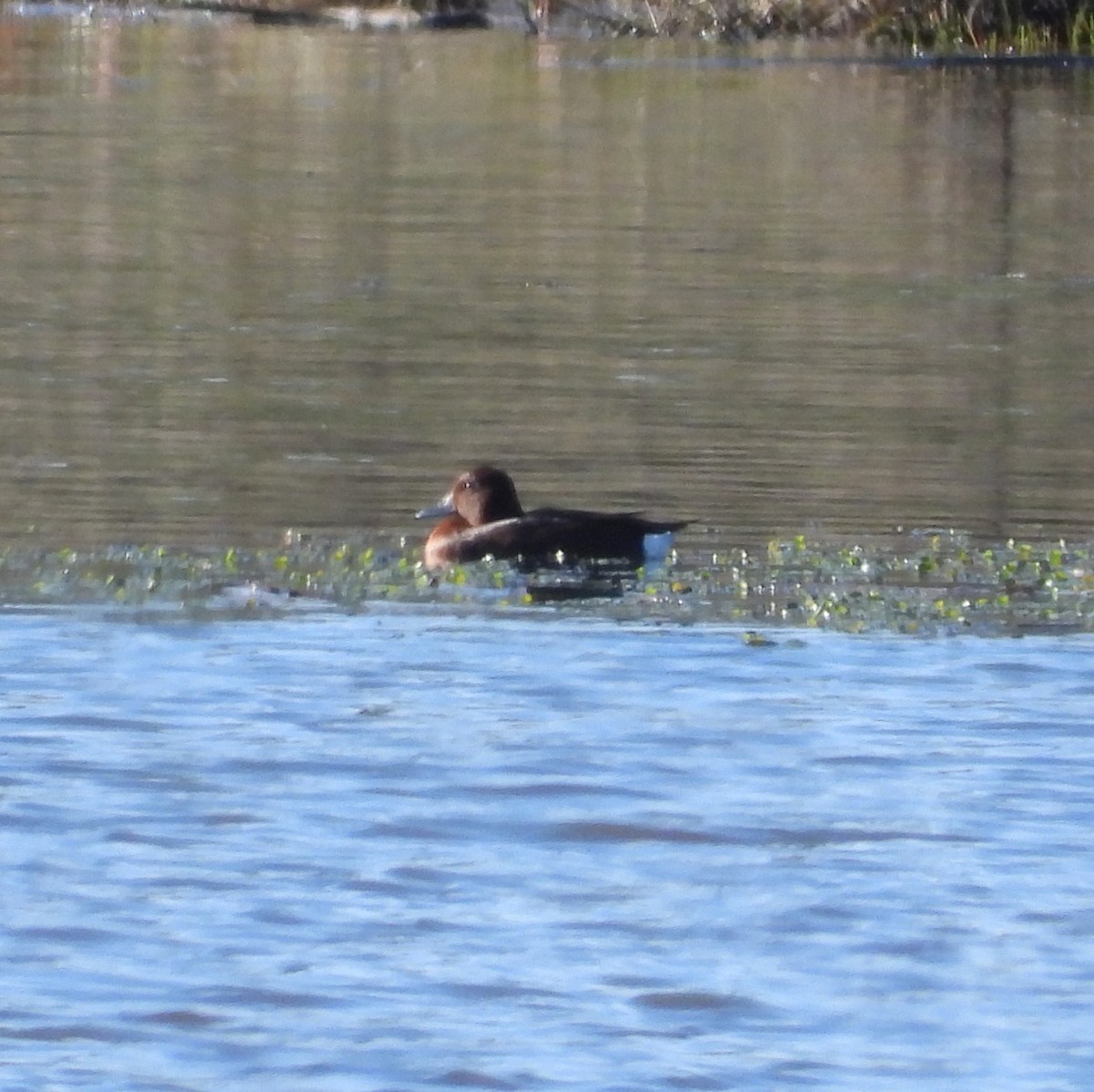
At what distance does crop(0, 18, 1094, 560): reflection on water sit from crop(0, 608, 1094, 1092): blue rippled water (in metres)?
2.38

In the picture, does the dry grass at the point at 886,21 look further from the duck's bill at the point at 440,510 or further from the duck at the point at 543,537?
the duck at the point at 543,537

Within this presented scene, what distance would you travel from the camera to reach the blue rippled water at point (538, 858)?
19.9 ft

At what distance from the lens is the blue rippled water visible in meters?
6.06

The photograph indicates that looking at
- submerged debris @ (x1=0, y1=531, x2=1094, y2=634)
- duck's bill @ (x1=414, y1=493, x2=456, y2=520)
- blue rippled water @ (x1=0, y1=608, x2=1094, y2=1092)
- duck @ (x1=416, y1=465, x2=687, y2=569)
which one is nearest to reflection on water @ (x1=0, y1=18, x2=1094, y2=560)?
duck's bill @ (x1=414, y1=493, x2=456, y2=520)

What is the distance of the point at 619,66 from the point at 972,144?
9009 millimetres

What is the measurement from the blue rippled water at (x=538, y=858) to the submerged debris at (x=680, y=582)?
1.11 ft

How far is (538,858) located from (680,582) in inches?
139

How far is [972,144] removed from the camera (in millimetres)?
29281

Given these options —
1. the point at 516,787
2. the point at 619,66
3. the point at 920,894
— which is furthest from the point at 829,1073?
the point at 619,66

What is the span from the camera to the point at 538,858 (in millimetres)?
7297

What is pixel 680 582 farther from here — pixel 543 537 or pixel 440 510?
pixel 440 510

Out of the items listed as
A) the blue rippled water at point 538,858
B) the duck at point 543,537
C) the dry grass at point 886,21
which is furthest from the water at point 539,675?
the dry grass at point 886,21

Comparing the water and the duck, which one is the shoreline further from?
the duck

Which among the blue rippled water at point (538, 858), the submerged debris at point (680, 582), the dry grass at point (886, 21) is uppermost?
the dry grass at point (886, 21)
